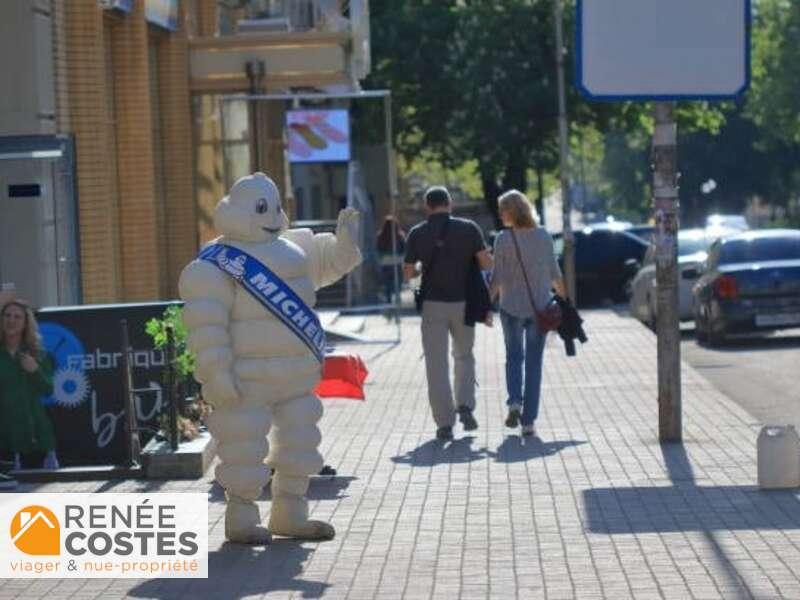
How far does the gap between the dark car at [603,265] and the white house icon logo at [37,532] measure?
93.5ft

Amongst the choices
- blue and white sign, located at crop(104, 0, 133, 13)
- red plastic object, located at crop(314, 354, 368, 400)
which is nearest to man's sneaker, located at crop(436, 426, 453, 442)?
red plastic object, located at crop(314, 354, 368, 400)

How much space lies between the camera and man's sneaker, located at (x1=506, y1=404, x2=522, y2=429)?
49.4 ft

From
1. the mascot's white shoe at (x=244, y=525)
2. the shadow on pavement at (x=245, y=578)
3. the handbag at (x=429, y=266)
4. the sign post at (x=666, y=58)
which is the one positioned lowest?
the shadow on pavement at (x=245, y=578)

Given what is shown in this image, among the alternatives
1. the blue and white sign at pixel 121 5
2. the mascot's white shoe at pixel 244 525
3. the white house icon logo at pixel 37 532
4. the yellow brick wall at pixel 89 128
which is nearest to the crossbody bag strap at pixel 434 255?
the yellow brick wall at pixel 89 128

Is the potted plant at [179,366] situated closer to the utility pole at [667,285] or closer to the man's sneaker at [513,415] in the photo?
the man's sneaker at [513,415]

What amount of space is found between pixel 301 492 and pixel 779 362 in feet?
41.4

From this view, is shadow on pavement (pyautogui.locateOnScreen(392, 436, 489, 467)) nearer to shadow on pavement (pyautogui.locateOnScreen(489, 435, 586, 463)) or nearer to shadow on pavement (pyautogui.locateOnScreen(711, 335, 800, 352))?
shadow on pavement (pyautogui.locateOnScreen(489, 435, 586, 463))

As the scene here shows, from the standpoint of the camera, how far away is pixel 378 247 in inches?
1496

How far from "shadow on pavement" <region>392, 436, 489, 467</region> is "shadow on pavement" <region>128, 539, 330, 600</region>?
3.45m

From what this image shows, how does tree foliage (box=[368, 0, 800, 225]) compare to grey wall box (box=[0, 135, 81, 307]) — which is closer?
grey wall box (box=[0, 135, 81, 307])

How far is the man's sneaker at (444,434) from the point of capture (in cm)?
1454

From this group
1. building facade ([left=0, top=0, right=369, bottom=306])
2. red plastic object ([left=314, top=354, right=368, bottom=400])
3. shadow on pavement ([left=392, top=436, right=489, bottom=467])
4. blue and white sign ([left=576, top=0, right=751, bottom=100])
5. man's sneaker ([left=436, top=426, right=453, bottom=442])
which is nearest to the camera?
red plastic object ([left=314, top=354, right=368, bottom=400])

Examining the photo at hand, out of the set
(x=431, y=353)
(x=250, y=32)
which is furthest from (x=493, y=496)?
(x=250, y=32)

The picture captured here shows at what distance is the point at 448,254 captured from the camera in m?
14.8
